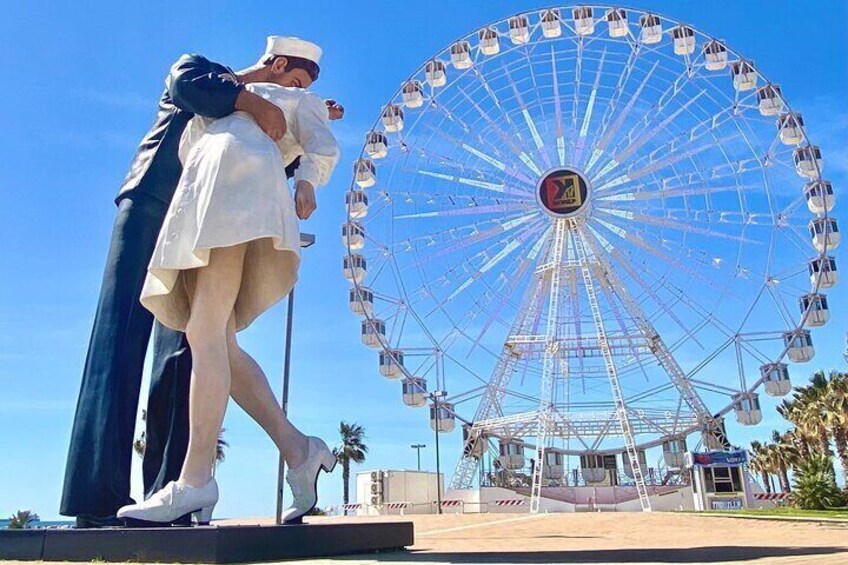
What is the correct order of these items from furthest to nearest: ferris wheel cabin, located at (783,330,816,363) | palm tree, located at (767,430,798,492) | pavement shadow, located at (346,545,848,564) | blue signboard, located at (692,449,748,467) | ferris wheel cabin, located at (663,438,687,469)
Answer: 1. palm tree, located at (767,430,798,492)
2. ferris wheel cabin, located at (663,438,687,469)
3. blue signboard, located at (692,449,748,467)
4. ferris wheel cabin, located at (783,330,816,363)
5. pavement shadow, located at (346,545,848,564)

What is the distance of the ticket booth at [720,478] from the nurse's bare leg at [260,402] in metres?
30.1

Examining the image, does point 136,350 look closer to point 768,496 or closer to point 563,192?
point 563,192

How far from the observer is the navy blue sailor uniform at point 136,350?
628cm

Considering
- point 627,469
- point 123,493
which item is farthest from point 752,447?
point 123,493

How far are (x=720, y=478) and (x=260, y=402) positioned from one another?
30.9 meters

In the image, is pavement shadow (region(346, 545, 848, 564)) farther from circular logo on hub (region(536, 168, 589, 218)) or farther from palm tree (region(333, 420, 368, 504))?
palm tree (region(333, 420, 368, 504))

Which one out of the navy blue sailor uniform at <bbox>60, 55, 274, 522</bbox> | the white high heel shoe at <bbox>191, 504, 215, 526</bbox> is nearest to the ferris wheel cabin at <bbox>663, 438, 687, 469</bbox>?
the navy blue sailor uniform at <bbox>60, 55, 274, 522</bbox>

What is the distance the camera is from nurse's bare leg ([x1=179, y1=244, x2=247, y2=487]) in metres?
5.64

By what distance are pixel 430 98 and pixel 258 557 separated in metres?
26.6

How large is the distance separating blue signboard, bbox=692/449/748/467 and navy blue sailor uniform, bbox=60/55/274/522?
30.2 m

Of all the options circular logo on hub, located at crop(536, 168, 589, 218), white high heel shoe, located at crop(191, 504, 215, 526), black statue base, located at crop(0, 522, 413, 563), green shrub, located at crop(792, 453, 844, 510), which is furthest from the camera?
circular logo on hub, located at crop(536, 168, 589, 218)

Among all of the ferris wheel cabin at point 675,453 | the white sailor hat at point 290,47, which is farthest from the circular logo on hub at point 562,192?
the white sailor hat at point 290,47

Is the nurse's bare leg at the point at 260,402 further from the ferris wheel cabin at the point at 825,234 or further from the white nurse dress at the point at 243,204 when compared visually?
the ferris wheel cabin at the point at 825,234

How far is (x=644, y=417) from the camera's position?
3644cm
